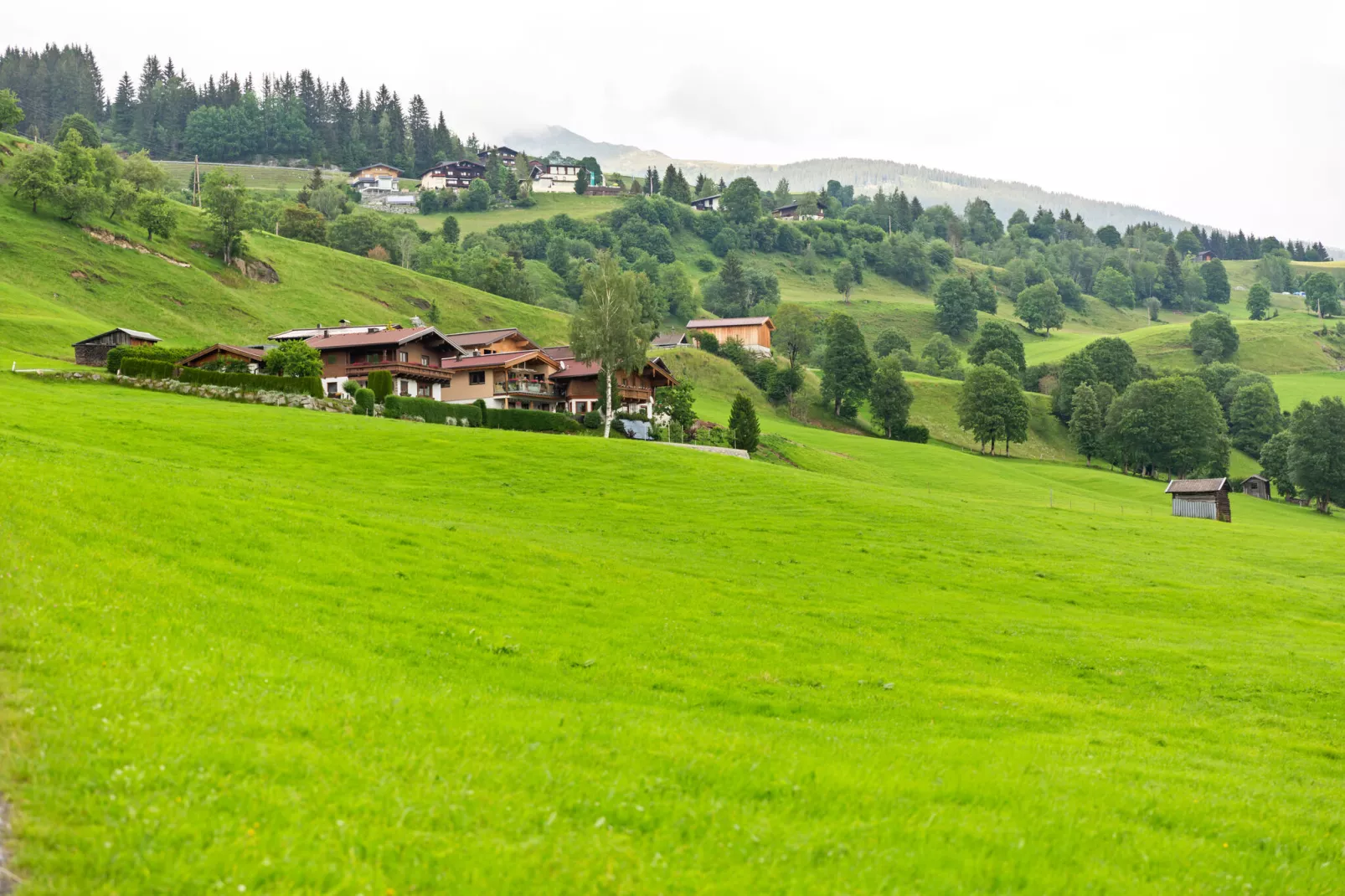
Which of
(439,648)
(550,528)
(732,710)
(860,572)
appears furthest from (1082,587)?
(439,648)

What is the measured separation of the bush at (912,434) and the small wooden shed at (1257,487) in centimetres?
4266

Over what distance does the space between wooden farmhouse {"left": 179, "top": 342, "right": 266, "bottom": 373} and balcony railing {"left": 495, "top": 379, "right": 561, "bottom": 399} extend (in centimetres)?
2878

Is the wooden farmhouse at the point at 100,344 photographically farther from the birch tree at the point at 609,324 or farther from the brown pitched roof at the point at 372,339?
the birch tree at the point at 609,324

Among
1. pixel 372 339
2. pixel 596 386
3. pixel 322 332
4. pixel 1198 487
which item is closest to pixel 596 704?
pixel 372 339

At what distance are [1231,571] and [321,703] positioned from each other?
49.4 meters

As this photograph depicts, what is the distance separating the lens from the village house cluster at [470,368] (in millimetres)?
96625

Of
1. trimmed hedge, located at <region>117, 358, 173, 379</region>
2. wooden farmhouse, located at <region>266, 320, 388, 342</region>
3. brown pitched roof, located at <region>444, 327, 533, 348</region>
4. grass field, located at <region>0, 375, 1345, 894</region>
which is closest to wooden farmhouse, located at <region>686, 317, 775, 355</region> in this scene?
brown pitched roof, located at <region>444, 327, 533, 348</region>

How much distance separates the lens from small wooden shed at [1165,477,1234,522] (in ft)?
289

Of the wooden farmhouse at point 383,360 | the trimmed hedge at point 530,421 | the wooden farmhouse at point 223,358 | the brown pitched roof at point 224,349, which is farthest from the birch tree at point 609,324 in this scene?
the wooden farmhouse at point 223,358

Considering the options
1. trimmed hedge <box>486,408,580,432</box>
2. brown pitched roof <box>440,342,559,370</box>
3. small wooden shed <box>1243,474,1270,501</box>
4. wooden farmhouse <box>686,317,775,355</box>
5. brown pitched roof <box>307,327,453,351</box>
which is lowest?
small wooden shed <box>1243,474,1270,501</box>

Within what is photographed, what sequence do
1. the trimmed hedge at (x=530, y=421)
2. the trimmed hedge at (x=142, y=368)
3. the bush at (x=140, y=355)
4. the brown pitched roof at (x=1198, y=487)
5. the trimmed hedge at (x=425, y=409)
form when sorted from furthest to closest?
1. the brown pitched roof at (x=1198, y=487)
2. the trimmed hedge at (x=530, y=421)
3. the trimmed hedge at (x=425, y=409)
4. the bush at (x=140, y=355)
5. the trimmed hedge at (x=142, y=368)

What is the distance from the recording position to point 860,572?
125ft

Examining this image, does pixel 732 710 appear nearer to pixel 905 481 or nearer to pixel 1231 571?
pixel 1231 571

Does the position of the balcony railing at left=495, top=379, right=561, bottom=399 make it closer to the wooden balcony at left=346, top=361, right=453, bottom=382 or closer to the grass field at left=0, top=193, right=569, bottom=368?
the wooden balcony at left=346, top=361, right=453, bottom=382
